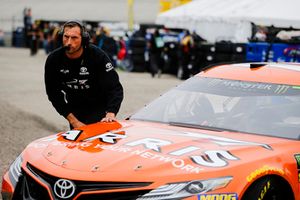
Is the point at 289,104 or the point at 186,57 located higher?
the point at 289,104

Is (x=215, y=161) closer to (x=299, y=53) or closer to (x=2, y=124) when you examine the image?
(x=2, y=124)

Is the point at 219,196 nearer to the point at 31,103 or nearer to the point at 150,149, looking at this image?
the point at 150,149

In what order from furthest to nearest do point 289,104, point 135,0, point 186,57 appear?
1. point 135,0
2. point 186,57
3. point 289,104

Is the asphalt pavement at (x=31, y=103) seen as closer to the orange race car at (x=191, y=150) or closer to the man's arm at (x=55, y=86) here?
the man's arm at (x=55, y=86)

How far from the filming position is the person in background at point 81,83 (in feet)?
20.9

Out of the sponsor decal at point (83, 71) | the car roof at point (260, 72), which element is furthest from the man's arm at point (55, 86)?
the car roof at point (260, 72)

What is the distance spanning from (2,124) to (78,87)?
4979 mm

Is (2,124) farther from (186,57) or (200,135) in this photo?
(186,57)

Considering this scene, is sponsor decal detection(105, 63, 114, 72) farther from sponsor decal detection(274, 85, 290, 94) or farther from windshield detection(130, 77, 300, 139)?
sponsor decal detection(274, 85, 290, 94)

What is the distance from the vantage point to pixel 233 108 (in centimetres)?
563

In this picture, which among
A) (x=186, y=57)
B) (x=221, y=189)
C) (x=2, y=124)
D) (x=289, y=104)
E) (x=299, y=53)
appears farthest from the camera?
(x=186, y=57)

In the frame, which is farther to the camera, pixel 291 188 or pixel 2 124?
pixel 2 124

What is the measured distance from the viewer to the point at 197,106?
19.1ft

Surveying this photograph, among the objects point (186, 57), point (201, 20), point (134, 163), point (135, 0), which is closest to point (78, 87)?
point (134, 163)
